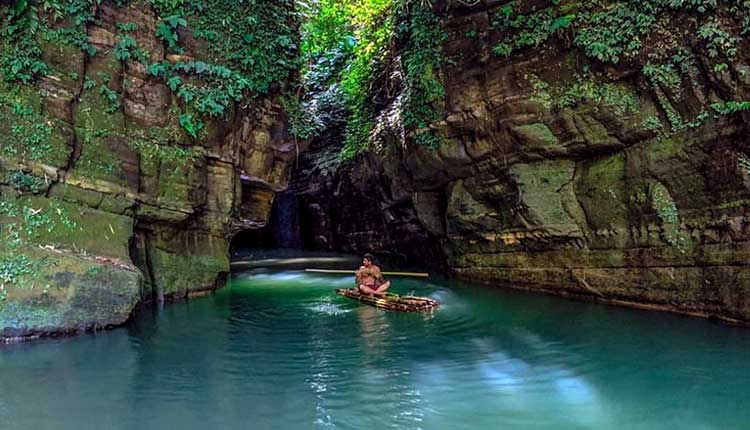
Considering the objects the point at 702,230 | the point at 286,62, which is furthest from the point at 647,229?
the point at 286,62

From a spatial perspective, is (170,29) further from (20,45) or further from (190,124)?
(20,45)

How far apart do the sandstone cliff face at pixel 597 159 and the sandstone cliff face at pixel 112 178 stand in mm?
5000

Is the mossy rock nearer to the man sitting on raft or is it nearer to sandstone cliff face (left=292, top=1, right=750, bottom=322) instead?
the man sitting on raft

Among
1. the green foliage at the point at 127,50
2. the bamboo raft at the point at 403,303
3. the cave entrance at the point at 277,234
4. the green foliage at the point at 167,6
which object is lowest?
the bamboo raft at the point at 403,303

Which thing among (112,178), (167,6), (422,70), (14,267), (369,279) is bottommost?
(369,279)

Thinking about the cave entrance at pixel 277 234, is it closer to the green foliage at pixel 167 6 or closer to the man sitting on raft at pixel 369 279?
the man sitting on raft at pixel 369 279

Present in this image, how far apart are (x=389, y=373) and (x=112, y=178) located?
640cm

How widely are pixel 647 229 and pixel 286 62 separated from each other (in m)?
8.55

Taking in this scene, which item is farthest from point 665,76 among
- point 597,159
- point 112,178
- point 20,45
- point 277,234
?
point 277,234

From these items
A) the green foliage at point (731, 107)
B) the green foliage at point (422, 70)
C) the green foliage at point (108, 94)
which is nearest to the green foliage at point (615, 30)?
the green foliage at point (731, 107)

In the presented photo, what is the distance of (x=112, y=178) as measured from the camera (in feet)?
28.2

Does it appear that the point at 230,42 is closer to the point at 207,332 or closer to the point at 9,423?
the point at 207,332

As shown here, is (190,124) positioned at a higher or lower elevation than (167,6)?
lower

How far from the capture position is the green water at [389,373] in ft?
13.6
